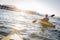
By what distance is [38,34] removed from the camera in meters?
2.95

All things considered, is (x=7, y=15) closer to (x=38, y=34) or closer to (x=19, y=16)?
(x=19, y=16)

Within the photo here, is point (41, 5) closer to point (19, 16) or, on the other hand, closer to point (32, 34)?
point (19, 16)

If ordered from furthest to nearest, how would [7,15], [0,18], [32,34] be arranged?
1. [7,15]
2. [0,18]
3. [32,34]

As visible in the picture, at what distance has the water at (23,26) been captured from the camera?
2.81m

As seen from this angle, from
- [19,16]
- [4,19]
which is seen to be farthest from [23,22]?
[4,19]

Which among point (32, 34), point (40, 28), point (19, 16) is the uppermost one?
point (19, 16)

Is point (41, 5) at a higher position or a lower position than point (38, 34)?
higher

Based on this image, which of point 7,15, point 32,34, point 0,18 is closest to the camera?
point 32,34

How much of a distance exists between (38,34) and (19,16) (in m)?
0.57

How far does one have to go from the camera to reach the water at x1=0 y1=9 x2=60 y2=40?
111 inches

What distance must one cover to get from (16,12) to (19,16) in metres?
0.15

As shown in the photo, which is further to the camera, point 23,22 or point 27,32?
point 23,22

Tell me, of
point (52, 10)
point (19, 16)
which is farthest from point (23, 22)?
point (52, 10)

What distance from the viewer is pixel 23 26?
122 inches
